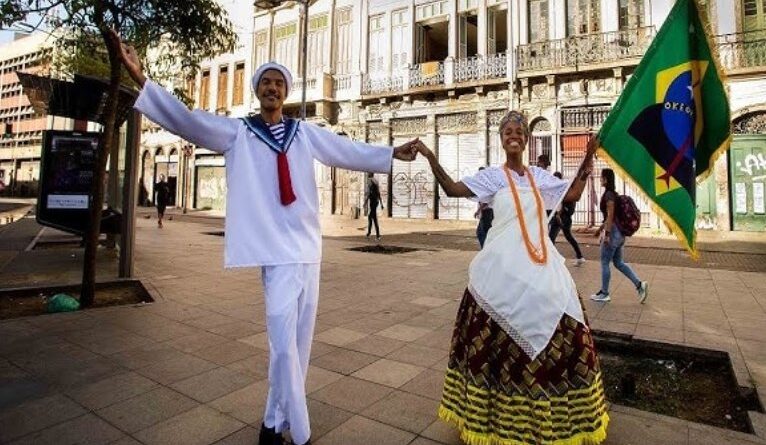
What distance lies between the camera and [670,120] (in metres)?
3.07

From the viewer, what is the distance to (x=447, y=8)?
21.5m

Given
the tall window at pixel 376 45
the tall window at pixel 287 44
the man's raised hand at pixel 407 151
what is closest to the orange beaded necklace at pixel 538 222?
the man's raised hand at pixel 407 151

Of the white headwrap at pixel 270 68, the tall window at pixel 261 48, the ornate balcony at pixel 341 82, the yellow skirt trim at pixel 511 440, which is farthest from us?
the tall window at pixel 261 48

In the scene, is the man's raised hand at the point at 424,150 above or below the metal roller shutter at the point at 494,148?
below

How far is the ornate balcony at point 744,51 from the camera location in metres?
15.3

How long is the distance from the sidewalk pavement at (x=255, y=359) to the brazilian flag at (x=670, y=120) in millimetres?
1381

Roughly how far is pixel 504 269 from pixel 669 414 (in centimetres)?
171

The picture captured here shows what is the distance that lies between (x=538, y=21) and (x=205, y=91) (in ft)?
69.4

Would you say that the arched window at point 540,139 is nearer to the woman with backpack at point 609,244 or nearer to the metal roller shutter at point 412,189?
the metal roller shutter at point 412,189

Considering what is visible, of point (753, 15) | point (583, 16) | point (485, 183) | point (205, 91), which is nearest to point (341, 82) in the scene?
point (205, 91)

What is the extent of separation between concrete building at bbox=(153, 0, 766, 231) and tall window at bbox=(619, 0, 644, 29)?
1.5 inches

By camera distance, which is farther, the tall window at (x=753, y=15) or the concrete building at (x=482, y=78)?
the concrete building at (x=482, y=78)

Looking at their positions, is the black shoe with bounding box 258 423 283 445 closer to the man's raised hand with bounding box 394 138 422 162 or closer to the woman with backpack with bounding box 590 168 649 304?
the man's raised hand with bounding box 394 138 422 162

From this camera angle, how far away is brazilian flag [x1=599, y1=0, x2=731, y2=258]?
2998 mm
